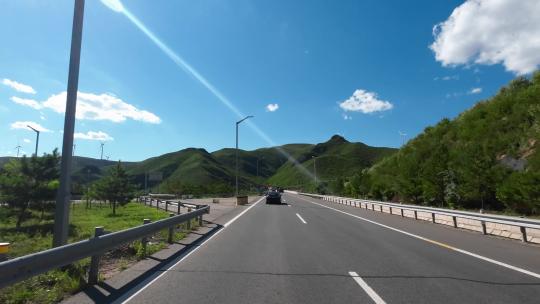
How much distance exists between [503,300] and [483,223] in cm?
1054

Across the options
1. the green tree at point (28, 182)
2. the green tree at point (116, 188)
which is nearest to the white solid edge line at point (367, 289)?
the green tree at point (28, 182)

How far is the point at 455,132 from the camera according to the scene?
5012 cm

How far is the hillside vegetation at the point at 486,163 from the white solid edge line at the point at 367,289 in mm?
20610

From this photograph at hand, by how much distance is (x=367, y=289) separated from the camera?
6.29 meters

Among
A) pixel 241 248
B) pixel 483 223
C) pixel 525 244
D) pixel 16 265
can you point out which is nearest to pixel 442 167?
pixel 483 223

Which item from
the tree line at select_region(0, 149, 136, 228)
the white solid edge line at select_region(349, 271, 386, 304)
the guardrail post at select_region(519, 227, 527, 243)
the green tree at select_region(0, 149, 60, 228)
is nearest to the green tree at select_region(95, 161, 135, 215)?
the tree line at select_region(0, 149, 136, 228)

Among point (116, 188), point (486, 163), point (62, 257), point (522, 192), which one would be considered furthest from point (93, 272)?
point (116, 188)

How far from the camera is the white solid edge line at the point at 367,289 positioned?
5645 mm

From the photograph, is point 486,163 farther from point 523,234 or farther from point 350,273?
point 350,273

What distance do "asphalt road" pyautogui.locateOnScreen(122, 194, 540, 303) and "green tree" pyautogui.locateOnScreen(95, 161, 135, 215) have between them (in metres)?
36.1

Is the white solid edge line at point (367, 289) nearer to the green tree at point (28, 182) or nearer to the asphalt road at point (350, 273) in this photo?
the asphalt road at point (350, 273)

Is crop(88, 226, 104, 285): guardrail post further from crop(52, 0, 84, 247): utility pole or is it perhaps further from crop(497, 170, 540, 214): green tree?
crop(497, 170, 540, 214): green tree

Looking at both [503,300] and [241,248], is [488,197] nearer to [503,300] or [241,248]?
[241,248]

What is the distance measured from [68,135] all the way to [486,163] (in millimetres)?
29150
